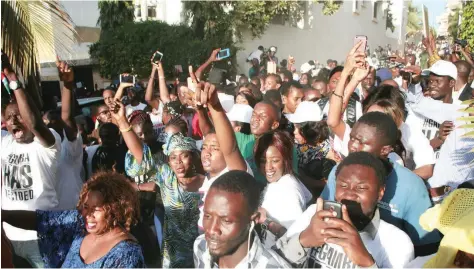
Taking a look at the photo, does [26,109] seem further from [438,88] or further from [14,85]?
[438,88]

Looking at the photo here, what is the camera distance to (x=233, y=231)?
2016mm

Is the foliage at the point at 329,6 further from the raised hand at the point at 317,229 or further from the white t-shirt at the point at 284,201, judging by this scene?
the raised hand at the point at 317,229

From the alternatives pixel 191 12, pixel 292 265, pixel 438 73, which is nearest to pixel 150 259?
pixel 292 265

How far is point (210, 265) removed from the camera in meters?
2.10

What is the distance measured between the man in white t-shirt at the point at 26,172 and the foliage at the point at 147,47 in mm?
14090

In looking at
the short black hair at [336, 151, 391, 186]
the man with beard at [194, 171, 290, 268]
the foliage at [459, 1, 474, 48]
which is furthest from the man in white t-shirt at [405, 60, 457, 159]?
the foliage at [459, 1, 474, 48]

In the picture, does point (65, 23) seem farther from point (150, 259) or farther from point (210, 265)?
point (210, 265)

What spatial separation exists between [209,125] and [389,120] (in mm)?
1064

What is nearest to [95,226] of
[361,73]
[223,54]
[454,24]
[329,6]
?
[361,73]

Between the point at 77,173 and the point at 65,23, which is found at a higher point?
the point at 65,23

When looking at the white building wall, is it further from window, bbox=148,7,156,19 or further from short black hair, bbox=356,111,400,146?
short black hair, bbox=356,111,400,146

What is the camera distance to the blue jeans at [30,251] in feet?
10.4

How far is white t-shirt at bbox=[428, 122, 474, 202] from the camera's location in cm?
315

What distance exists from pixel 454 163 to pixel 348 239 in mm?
1764
